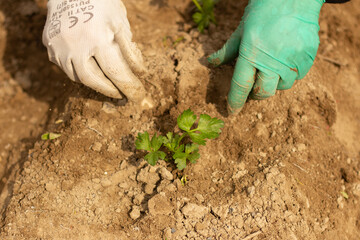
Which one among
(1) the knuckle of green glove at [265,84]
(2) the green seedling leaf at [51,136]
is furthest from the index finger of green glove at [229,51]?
(2) the green seedling leaf at [51,136]

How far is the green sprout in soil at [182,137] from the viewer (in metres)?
2.29

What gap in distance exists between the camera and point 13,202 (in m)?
2.37

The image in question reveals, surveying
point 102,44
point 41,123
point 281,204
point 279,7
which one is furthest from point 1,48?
point 281,204

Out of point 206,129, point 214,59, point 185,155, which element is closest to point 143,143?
point 185,155

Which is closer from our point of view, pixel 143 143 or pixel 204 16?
pixel 143 143

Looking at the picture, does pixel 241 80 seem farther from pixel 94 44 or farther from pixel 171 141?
pixel 94 44

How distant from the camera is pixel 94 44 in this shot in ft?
7.35

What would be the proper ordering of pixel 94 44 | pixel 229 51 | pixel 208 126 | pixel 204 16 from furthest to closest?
pixel 204 16, pixel 229 51, pixel 208 126, pixel 94 44

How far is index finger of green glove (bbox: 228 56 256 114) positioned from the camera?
7.58 feet

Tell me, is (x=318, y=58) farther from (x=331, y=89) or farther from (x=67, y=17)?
(x=67, y=17)

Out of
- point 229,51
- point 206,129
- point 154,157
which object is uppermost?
point 229,51

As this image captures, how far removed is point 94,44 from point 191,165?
1.14 m

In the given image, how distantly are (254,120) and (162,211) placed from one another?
3.51 ft

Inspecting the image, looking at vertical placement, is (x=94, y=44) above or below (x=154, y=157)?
above
